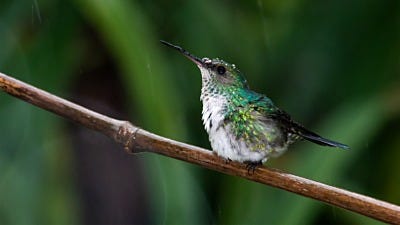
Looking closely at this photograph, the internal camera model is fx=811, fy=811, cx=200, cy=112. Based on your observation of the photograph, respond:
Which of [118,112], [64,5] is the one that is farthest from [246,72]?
[64,5]

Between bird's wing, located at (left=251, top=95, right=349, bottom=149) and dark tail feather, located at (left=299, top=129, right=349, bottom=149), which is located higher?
bird's wing, located at (left=251, top=95, right=349, bottom=149)

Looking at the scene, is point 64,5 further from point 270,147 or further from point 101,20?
point 270,147

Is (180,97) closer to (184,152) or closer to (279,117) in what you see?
(279,117)

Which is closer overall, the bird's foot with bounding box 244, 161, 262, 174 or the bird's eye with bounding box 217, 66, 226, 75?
the bird's foot with bounding box 244, 161, 262, 174

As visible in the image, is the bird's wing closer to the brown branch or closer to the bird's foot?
the bird's foot

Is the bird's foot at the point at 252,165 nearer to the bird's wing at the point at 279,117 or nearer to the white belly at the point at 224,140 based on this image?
the white belly at the point at 224,140

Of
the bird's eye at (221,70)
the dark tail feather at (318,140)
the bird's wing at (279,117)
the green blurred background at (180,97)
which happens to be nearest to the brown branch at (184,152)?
the dark tail feather at (318,140)

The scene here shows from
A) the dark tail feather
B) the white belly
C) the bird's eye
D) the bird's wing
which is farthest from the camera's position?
the bird's eye

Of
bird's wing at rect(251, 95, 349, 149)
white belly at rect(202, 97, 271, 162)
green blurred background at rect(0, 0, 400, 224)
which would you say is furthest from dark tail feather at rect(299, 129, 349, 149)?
green blurred background at rect(0, 0, 400, 224)

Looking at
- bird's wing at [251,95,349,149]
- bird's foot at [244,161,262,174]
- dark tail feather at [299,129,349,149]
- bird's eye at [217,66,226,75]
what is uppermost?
bird's eye at [217,66,226,75]
